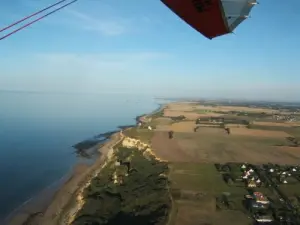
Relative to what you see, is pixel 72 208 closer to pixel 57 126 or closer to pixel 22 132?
pixel 22 132

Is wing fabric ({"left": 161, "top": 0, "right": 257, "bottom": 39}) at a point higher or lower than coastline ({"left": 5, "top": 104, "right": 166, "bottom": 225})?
higher

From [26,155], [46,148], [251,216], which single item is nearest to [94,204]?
[251,216]

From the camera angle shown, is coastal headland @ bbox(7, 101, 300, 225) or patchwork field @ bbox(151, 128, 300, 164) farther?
patchwork field @ bbox(151, 128, 300, 164)

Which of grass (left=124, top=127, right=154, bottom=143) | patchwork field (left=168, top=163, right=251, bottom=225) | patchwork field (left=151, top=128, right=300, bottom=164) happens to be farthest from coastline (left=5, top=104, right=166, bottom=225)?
grass (left=124, top=127, right=154, bottom=143)

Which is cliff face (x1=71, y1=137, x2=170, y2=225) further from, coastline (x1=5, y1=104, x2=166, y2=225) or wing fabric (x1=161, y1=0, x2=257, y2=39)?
wing fabric (x1=161, y1=0, x2=257, y2=39)

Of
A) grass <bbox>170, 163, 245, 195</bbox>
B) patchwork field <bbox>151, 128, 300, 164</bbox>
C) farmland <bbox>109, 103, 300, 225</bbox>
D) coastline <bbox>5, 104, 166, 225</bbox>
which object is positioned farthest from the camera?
patchwork field <bbox>151, 128, 300, 164</bbox>
